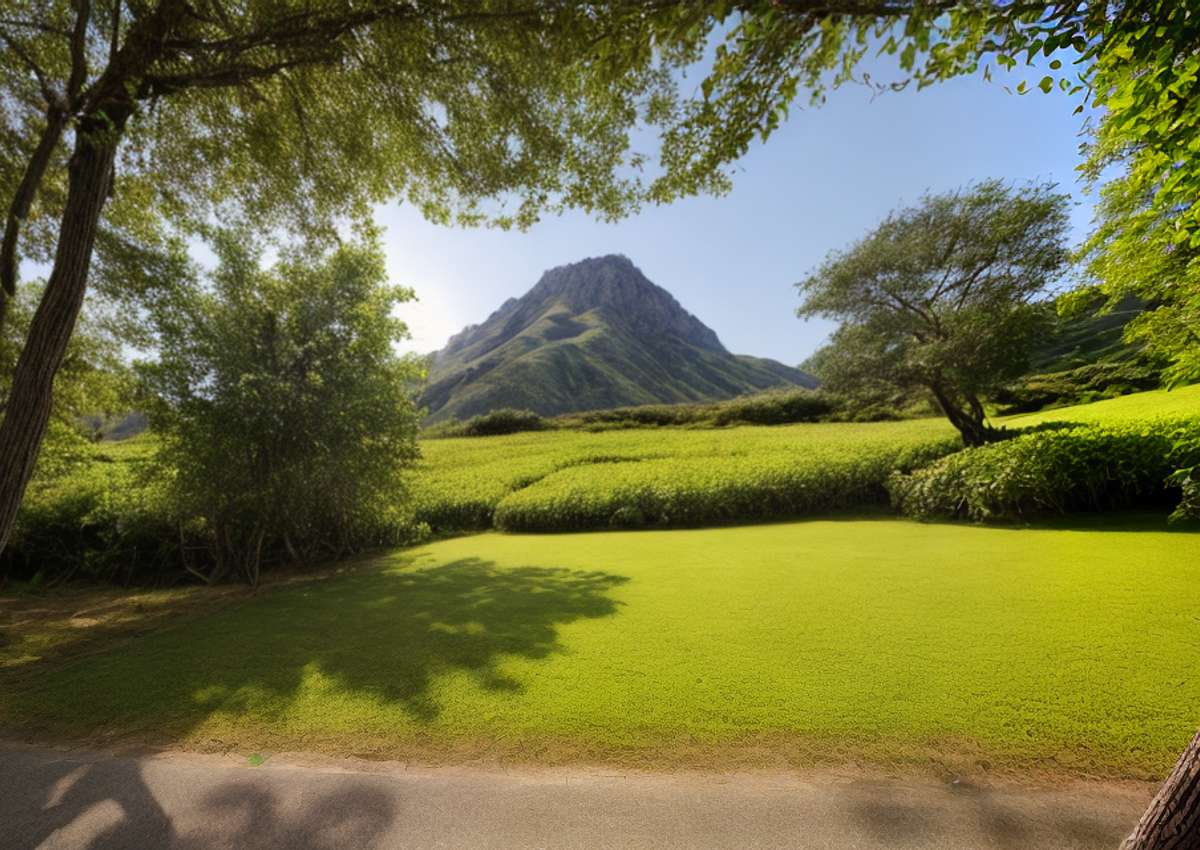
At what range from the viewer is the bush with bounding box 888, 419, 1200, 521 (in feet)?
24.6

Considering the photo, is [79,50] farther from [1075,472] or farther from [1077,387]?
[1077,387]

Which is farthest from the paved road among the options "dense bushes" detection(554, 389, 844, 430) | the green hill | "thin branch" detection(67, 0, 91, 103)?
"dense bushes" detection(554, 389, 844, 430)

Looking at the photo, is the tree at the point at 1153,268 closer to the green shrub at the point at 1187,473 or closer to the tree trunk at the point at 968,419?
the green shrub at the point at 1187,473

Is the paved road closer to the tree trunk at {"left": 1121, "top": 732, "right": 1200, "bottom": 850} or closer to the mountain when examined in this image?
the tree trunk at {"left": 1121, "top": 732, "right": 1200, "bottom": 850}

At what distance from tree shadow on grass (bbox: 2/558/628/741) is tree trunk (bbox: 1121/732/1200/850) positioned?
134 inches

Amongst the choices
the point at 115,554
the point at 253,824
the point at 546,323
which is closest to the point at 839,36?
the point at 253,824

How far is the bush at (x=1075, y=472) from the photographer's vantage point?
7492 millimetres

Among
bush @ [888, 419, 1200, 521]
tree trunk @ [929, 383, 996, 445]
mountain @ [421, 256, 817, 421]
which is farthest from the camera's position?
mountain @ [421, 256, 817, 421]

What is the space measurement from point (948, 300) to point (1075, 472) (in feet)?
27.5

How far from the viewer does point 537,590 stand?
6270 millimetres

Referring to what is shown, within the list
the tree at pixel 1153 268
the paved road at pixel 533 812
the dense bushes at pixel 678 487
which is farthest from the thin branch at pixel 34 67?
the tree at pixel 1153 268

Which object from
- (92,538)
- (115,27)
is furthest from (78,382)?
(115,27)

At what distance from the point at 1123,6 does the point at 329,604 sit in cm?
872

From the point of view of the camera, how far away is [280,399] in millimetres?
7730
